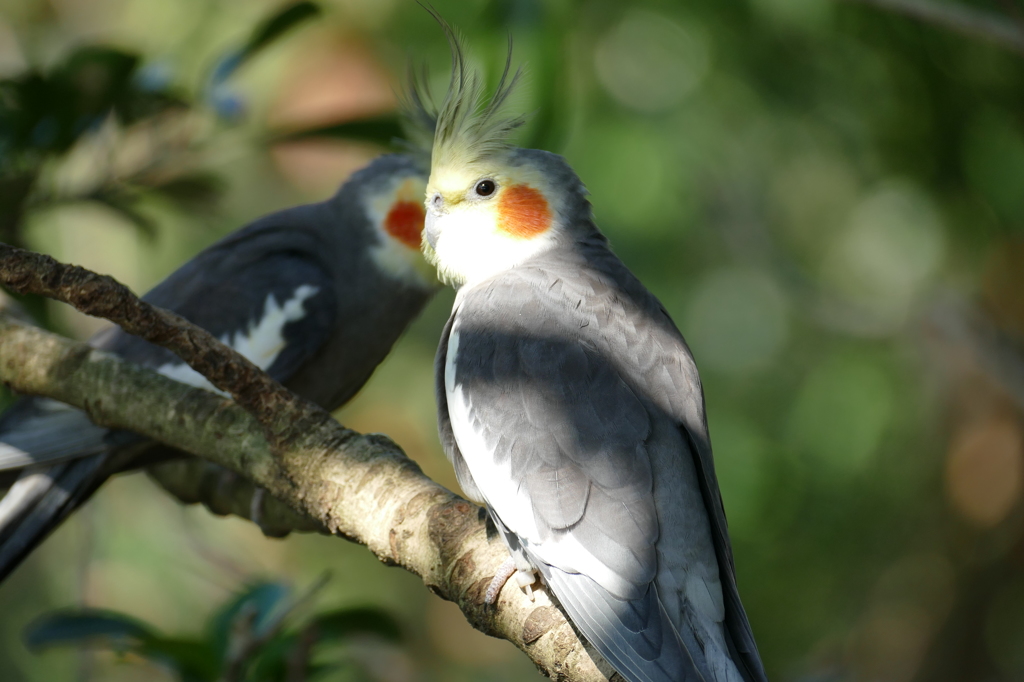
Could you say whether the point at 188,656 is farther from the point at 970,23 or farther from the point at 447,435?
the point at 970,23

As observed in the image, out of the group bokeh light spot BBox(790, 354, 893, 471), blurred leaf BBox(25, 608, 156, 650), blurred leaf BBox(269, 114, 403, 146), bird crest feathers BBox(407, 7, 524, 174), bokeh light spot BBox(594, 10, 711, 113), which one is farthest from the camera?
bokeh light spot BBox(594, 10, 711, 113)

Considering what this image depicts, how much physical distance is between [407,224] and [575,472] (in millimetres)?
1489

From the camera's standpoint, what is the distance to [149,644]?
2189mm

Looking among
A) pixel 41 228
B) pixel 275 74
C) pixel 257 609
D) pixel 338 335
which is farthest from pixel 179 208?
pixel 275 74

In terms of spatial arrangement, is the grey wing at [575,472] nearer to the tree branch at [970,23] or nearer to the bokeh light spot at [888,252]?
the tree branch at [970,23]

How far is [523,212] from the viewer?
208 cm

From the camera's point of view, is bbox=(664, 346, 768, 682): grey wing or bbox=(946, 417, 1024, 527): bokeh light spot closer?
bbox=(664, 346, 768, 682): grey wing

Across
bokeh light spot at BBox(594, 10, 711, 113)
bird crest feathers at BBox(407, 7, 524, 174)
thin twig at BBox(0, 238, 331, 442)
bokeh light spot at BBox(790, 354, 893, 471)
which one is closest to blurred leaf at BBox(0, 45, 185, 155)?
bird crest feathers at BBox(407, 7, 524, 174)

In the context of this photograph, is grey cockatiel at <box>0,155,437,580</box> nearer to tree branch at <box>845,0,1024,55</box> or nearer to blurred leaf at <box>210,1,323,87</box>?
blurred leaf at <box>210,1,323,87</box>

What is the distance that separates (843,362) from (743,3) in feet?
6.44

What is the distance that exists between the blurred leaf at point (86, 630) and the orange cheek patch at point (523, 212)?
1.40 m

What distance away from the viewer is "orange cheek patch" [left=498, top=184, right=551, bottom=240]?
2.08 meters

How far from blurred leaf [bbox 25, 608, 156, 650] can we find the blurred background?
524 mm

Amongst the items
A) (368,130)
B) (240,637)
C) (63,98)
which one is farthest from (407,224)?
(240,637)
